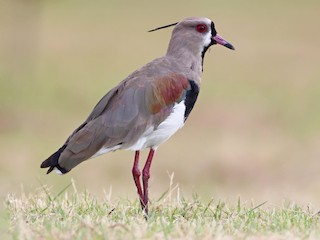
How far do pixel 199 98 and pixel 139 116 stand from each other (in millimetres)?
15287

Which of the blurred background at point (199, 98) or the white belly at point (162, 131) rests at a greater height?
the white belly at point (162, 131)

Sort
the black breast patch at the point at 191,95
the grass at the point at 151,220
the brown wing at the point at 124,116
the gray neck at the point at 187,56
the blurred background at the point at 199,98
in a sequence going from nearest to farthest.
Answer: the grass at the point at 151,220
the brown wing at the point at 124,116
the black breast patch at the point at 191,95
the gray neck at the point at 187,56
the blurred background at the point at 199,98

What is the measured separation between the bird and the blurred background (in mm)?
904

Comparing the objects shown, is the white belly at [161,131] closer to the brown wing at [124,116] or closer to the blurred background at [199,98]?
the brown wing at [124,116]

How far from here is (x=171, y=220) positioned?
19.9ft

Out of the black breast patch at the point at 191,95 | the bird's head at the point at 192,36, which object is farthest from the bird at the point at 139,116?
the bird's head at the point at 192,36

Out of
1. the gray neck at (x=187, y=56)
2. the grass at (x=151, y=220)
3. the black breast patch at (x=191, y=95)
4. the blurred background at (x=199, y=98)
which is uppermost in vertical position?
the gray neck at (x=187, y=56)

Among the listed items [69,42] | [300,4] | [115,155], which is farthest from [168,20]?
[115,155]

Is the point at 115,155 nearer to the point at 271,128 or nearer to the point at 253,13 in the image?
the point at 271,128

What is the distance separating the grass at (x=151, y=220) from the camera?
5.36 metres

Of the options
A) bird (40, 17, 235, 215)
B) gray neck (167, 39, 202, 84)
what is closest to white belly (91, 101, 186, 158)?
bird (40, 17, 235, 215)

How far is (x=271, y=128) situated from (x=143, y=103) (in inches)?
471

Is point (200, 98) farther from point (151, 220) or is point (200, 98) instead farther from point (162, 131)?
point (151, 220)

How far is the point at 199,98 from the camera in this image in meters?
22.0
